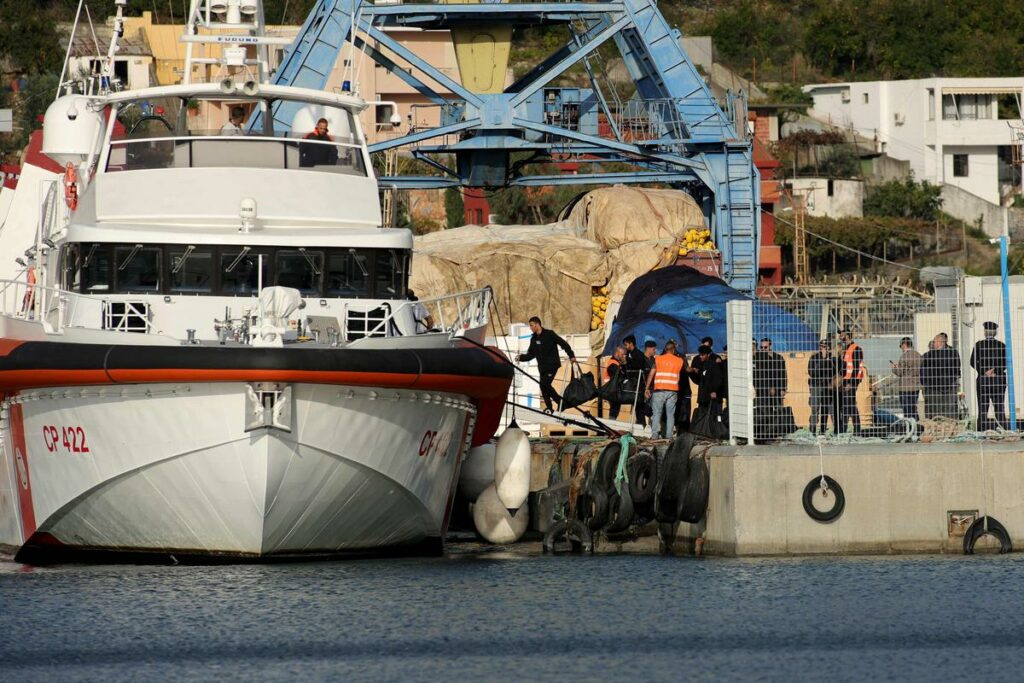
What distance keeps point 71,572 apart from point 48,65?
49.7 m

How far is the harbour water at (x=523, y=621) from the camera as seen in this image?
12727 mm

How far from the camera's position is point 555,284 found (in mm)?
33500

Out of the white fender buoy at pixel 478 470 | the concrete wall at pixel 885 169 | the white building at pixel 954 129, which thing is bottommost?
the white fender buoy at pixel 478 470

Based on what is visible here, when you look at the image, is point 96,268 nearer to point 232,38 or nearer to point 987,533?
point 232,38

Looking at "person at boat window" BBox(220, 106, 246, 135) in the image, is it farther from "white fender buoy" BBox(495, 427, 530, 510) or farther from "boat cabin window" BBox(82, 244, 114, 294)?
"white fender buoy" BBox(495, 427, 530, 510)

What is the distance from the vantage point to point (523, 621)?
14.3m

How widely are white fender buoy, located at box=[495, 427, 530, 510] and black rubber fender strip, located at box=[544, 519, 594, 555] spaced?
49 cm

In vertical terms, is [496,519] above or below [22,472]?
below

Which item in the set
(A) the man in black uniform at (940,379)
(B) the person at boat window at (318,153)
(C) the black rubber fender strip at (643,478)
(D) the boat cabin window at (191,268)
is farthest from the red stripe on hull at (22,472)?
(A) the man in black uniform at (940,379)

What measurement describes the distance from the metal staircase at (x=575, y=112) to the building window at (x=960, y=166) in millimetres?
30461

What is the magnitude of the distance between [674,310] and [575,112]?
7.01m

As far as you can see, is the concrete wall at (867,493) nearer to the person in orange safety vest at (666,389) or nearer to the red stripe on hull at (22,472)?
the person in orange safety vest at (666,389)

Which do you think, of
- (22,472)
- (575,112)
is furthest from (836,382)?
(575,112)

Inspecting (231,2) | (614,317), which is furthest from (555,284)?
(231,2)
